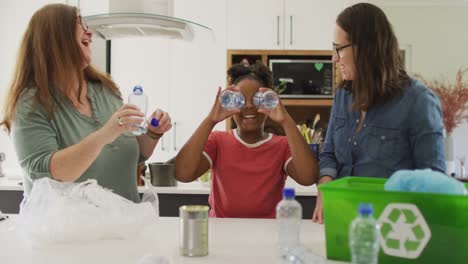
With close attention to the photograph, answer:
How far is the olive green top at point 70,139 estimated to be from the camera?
1308mm

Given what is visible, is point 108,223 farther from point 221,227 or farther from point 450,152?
point 450,152

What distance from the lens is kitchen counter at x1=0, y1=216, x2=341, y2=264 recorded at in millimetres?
1061

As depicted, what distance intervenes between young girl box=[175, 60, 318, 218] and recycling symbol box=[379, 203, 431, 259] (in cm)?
56

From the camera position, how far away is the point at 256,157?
165cm

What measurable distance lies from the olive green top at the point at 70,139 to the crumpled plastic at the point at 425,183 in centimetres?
85

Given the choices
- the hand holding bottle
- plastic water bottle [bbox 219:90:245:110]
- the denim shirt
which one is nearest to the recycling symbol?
the denim shirt

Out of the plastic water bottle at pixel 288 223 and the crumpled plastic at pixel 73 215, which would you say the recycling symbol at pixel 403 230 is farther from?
the crumpled plastic at pixel 73 215

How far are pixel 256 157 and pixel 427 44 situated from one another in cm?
301

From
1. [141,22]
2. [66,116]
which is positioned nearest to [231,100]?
[141,22]

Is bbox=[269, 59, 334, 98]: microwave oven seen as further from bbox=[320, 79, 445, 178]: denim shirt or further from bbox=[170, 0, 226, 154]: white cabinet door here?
bbox=[320, 79, 445, 178]: denim shirt

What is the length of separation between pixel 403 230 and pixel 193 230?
1.56ft

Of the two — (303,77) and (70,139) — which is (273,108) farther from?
(303,77)

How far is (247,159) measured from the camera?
1.64 m

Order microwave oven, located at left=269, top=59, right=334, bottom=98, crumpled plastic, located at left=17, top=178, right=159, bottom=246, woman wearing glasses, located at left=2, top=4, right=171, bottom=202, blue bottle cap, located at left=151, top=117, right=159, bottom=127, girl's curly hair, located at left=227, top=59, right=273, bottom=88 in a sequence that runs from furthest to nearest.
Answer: microwave oven, located at left=269, top=59, right=334, bottom=98
girl's curly hair, located at left=227, top=59, right=273, bottom=88
blue bottle cap, located at left=151, top=117, right=159, bottom=127
woman wearing glasses, located at left=2, top=4, right=171, bottom=202
crumpled plastic, located at left=17, top=178, right=159, bottom=246
